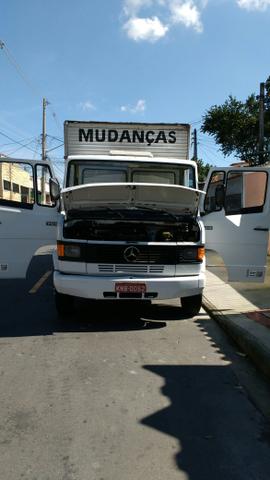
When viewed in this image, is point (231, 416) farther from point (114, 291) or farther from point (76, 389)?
point (114, 291)

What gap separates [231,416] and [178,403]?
0.50 metres

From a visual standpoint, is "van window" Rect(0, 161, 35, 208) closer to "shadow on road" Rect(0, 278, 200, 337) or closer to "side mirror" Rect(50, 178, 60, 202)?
"shadow on road" Rect(0, 278, 200, 337)

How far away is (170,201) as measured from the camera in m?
8.17

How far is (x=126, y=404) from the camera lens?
4.71 metres

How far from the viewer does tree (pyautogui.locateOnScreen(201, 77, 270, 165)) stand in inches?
1288

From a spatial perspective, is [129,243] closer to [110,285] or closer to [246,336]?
[110,285]

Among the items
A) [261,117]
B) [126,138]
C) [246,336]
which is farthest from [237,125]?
[246,336]

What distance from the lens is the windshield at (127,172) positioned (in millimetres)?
8898

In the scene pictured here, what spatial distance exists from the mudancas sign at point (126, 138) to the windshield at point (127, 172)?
1.35 m

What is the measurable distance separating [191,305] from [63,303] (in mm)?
1992

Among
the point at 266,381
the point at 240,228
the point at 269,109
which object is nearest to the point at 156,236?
the point at 240,228

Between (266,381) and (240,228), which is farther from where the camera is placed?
(240,228)

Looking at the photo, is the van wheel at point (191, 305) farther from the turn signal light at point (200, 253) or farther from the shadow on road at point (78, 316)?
the turn signal light at point (200, 253)

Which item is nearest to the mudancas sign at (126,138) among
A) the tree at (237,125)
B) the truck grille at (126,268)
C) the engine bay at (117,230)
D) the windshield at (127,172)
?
the windshield at (127,172)
